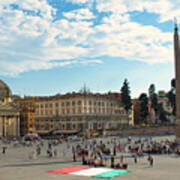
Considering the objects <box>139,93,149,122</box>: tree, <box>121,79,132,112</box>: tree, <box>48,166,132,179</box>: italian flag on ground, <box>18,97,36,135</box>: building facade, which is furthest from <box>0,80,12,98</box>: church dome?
<box>48,166,132,179</box>: italian flag on ground

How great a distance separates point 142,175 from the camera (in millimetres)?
20031

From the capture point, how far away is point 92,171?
22.0m

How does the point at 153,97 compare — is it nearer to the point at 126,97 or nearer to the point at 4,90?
the point at 126,97

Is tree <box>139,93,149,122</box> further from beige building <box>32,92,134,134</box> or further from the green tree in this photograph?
beige building <box>32,92,134,134</box>

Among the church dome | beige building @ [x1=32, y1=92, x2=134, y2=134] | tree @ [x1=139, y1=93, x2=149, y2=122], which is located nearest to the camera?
beige building @ [x1=32, y1=92, x2=134, y2=134]

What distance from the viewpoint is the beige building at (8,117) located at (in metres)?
92.0

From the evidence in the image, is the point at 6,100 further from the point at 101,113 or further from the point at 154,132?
the point at 154,132

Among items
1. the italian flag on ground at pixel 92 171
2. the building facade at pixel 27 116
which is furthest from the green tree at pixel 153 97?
the italian flag on ground at pixel 92 171

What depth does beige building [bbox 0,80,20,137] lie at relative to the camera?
92.0 meters

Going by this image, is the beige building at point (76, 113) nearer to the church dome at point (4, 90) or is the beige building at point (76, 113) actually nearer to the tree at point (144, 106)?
the tree at point (144, 106)

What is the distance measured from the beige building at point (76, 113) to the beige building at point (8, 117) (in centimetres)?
626

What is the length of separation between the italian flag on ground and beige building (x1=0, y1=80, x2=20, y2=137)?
7213cm

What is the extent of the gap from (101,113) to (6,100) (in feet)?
102

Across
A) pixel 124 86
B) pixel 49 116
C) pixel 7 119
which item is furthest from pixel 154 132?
pixel 7 119
